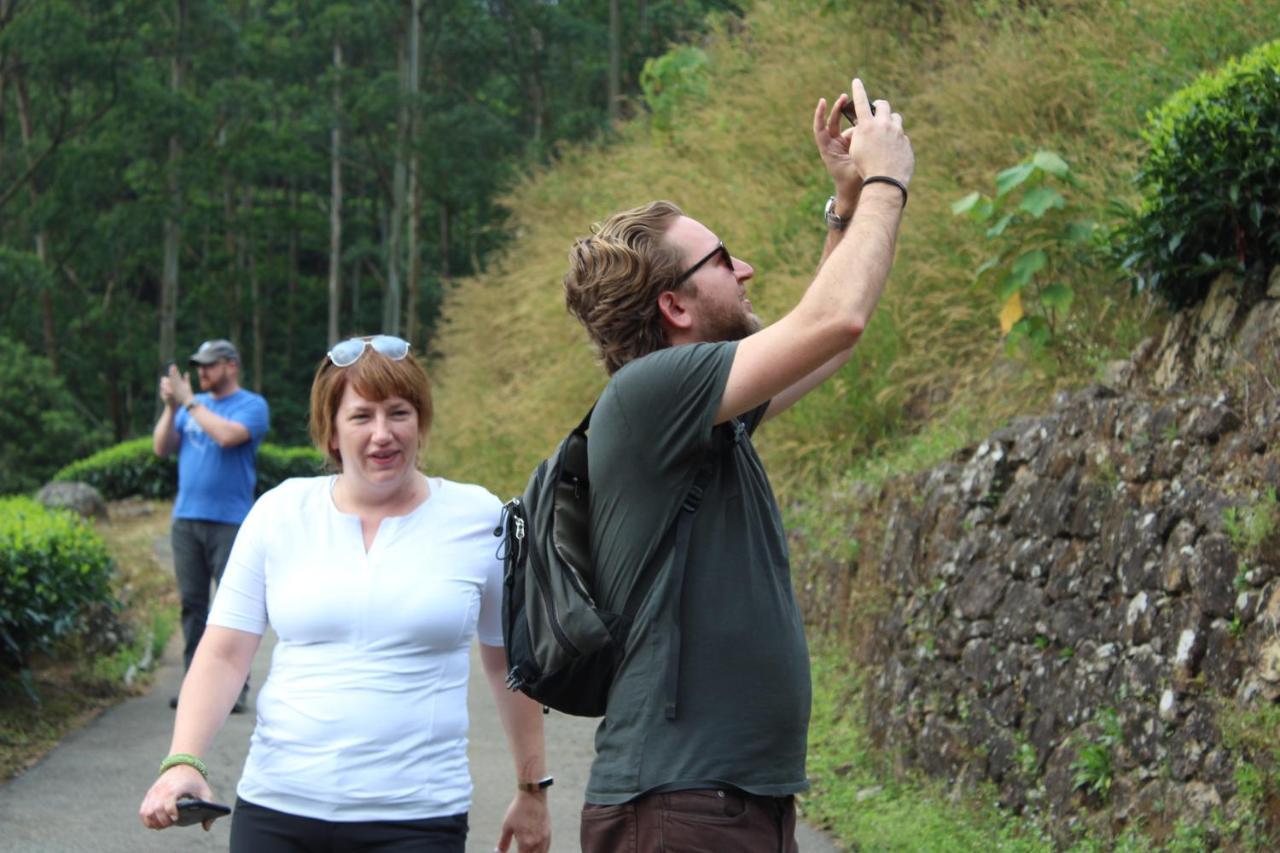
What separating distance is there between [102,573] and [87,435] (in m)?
26.1

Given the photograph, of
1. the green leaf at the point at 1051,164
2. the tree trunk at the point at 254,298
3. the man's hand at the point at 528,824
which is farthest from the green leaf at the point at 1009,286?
the tree trunk at the point at 254,298

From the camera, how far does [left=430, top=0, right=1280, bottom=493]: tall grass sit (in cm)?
868

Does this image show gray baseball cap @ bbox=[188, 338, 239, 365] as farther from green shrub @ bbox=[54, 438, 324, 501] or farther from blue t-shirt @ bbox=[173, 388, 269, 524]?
green shrub @ bbox=[54, 438, 324, 501]

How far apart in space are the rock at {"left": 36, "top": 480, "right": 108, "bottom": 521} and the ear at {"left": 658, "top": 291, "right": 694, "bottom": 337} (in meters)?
18.7

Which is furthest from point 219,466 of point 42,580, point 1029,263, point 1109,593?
point 1109,593

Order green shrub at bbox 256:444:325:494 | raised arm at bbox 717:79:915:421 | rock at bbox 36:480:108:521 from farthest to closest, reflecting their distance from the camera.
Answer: green shrub at bbox 256:444:325:494
rock at bbox 36:480:108:521
raised arm at bbox 717:79:915:421

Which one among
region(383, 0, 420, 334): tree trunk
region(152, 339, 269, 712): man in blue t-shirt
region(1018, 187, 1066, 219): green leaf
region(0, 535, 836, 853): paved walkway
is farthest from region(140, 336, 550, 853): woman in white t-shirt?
region(383, 0, 420, 334): tree trunk

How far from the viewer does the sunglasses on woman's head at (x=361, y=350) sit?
11.5ft

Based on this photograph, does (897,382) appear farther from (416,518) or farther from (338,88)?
(338,88)

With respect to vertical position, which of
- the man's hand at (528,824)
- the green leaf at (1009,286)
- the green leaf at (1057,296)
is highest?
the green leaf at (1009,286)

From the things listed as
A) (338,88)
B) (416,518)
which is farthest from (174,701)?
(338,88)

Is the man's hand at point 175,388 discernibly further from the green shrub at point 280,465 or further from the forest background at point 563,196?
the green shrub at point 280,465

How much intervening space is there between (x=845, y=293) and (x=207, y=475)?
6694 millimetres

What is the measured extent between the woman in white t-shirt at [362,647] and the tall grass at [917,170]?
4.67m
